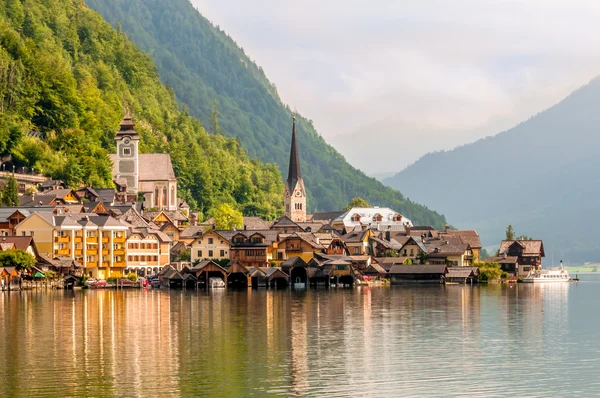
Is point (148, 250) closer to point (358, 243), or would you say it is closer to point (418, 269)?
point (418, 269)

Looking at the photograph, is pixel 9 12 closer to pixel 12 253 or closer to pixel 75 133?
pixel 75 133

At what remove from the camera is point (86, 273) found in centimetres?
11812

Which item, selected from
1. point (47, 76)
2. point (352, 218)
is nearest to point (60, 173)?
A: point (47, 76)

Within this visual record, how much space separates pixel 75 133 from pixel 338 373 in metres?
117

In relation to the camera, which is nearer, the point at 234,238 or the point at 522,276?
the point at 234,238

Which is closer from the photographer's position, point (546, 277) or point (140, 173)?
point (546, 277)

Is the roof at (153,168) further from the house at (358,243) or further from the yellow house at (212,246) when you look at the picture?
the yellow house at (212,246)

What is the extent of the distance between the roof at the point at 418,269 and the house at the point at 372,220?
4801 cm

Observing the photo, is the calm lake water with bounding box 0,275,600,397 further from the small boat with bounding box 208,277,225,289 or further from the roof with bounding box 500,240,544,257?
the roof with bounding box 500,240,544,257

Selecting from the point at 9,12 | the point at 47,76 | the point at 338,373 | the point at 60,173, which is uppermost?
the point at 9,12

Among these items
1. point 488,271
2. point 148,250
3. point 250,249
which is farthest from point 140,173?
point 488,271

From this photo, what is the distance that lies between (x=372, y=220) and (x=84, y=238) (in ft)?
260

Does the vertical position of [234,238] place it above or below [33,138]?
below

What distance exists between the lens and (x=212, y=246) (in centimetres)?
12600
